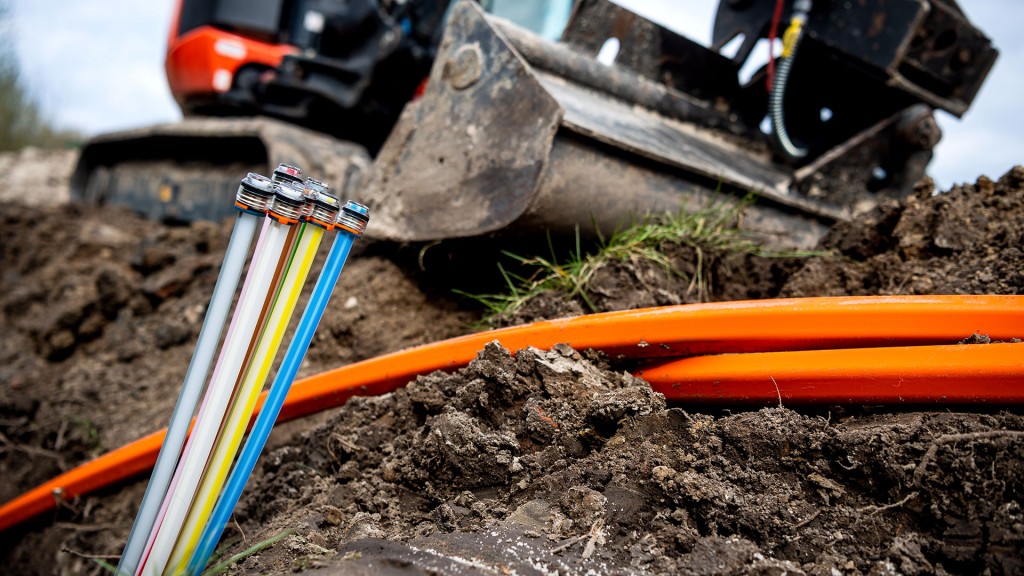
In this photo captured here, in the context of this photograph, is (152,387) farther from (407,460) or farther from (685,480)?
(685,480)

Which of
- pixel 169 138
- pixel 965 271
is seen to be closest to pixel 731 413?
pixel 965 271

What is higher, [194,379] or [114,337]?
[194,379]

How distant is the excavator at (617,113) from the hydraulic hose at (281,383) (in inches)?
30.4

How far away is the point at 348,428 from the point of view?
154 cm

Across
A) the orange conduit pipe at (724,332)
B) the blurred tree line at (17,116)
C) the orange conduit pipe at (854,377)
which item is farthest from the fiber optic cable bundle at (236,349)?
the blurred tree line at (17,116)

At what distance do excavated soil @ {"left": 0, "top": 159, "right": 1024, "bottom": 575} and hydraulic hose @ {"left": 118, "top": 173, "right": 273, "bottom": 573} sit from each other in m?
0.16

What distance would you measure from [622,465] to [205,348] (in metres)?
0.65

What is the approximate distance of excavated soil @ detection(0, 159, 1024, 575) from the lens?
1012mm

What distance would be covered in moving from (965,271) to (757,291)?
53 cm

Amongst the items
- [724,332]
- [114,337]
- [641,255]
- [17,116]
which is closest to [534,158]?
[641,255]

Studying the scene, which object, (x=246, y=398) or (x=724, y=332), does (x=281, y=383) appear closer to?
(x=246, y=398)

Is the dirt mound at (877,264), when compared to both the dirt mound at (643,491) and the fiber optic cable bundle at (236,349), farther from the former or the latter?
the fiber optic cable bundle at (236,349)

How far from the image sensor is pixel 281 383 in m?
1.15

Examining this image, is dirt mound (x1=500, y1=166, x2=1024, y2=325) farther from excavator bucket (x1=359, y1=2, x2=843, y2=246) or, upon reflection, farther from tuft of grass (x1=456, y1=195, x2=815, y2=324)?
excavator bucket (x1=359, y1=2, x2=843, y2=246)
